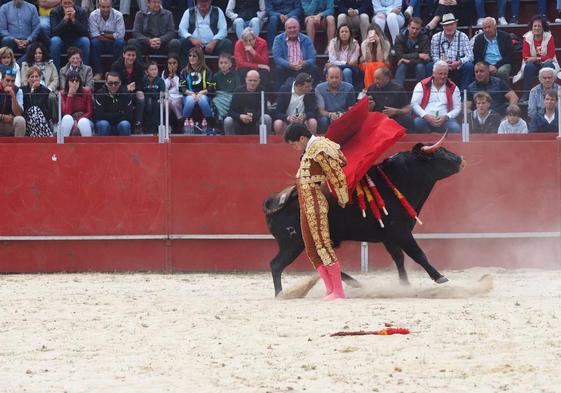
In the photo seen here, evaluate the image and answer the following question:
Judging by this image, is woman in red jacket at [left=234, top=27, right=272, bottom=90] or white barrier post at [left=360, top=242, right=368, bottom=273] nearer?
white barrier post at [left=360, top=242, right=368, bottom=273]

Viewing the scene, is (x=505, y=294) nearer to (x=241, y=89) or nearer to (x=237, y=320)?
(x=237, y=320)

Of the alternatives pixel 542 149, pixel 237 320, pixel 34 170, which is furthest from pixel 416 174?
pixel 34 170

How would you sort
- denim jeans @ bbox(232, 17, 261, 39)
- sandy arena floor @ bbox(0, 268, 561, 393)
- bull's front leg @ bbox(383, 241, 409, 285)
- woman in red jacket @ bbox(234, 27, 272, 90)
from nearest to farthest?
1. sandy arena floor @ bbox(0, 268, 561, 393)
2. bull's front leg @ bbox(383, 241, 409, 285)
3. woman in red jacket @ bbox(234, 27, 272, 90)
4. denim jeans @ bbox(232, 17, 261, 39)

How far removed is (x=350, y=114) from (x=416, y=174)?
2.67 ft

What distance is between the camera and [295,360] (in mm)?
7270

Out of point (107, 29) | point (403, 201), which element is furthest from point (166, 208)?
point (403, 201)

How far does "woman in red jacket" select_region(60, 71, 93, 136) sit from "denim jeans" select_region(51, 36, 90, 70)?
1244 mm

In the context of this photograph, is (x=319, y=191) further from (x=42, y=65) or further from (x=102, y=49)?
(x=102, y=49)

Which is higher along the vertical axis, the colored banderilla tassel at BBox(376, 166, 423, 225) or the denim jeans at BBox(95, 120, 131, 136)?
the denim jeans at BBox(95, 120, 131, 136)

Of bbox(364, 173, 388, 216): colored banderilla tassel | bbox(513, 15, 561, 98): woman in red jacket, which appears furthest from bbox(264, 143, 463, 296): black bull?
bbox(513, 15, 561, 98): woman in red jacket

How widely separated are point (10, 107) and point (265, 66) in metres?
2.84

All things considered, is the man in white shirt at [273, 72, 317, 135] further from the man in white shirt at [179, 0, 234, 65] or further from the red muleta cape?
the red muleta cape

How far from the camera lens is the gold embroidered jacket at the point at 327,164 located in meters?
9.70

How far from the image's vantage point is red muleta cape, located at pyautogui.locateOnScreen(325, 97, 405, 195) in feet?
33.1
